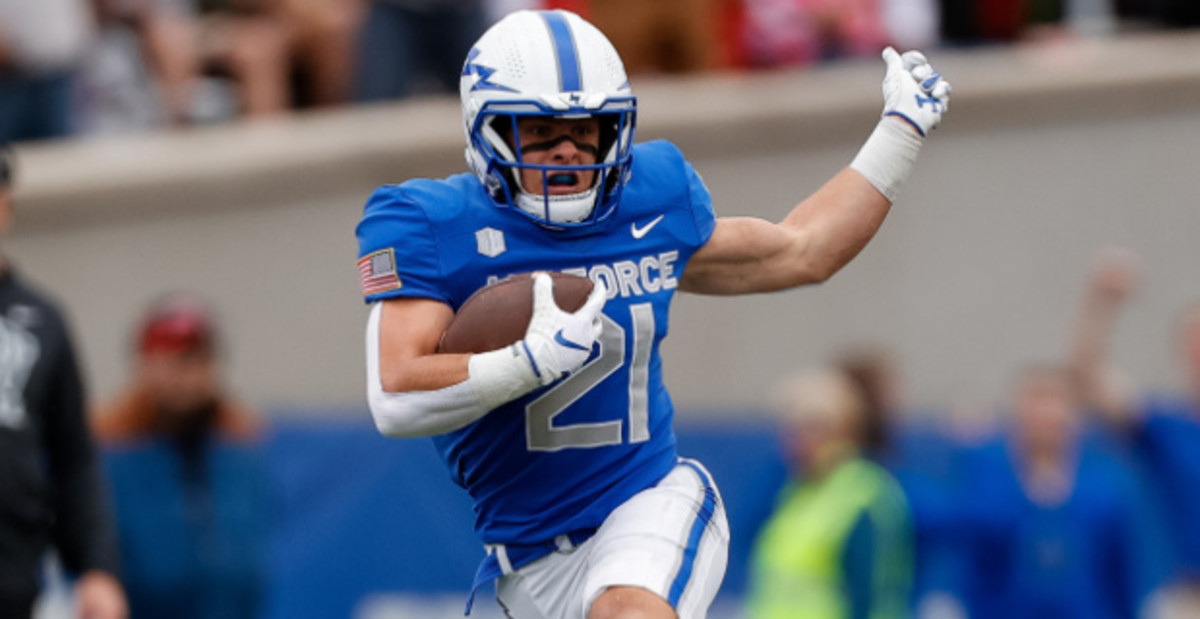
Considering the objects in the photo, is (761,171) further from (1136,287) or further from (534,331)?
(534,331)

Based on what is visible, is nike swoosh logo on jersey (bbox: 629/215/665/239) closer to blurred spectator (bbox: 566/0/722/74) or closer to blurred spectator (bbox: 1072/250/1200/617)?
blurred spectator (bbox: 1072/250/1200/617)

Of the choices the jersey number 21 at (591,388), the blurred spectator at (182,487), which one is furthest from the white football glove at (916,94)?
the blurred spectator at (182,487)

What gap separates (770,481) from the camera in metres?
7.89

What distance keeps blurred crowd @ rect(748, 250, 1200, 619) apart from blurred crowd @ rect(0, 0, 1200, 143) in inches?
74.8

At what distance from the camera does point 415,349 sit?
4.38 metres

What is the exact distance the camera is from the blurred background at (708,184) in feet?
29.9

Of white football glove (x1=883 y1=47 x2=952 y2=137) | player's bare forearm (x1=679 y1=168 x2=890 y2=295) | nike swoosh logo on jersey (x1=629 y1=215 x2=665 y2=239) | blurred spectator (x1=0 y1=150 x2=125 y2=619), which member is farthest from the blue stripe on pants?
blurred spectator (x1=0 y1=150 x2=125 y2=619)

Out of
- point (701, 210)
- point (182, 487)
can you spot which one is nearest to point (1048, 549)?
point (182, 487)

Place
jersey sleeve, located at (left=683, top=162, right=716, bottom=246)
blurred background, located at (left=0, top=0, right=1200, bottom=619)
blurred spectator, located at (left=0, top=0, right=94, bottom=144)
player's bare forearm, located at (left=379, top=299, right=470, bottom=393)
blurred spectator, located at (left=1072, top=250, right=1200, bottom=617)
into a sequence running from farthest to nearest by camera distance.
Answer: blurred background, located at (left=0, top=0, right=1200, bottom=619)
blurred spectator, located at (left=0, top=0, right=94, bottom=144)
blurred spectator, located at (left=1072, top=250, right=1200, bottom=617)
jersey sleeve, located at (left=683, top=162, right=716, bottom=246)
player's bare forearm, located at (left=379, top=299, right=470, bottom=393)

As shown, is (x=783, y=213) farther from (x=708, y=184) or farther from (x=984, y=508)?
(x=984, y=508)

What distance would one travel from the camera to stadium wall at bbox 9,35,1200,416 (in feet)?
32.0

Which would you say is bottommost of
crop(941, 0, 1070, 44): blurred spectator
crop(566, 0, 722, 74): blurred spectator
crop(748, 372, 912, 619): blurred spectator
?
crop(748, 372, 912, 619): blurred spectator

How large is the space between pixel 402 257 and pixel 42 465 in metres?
1.57

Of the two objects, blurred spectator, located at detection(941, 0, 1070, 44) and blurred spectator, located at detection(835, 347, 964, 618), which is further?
blurred spectator, located at detection(941, 0, 1070, 44)
